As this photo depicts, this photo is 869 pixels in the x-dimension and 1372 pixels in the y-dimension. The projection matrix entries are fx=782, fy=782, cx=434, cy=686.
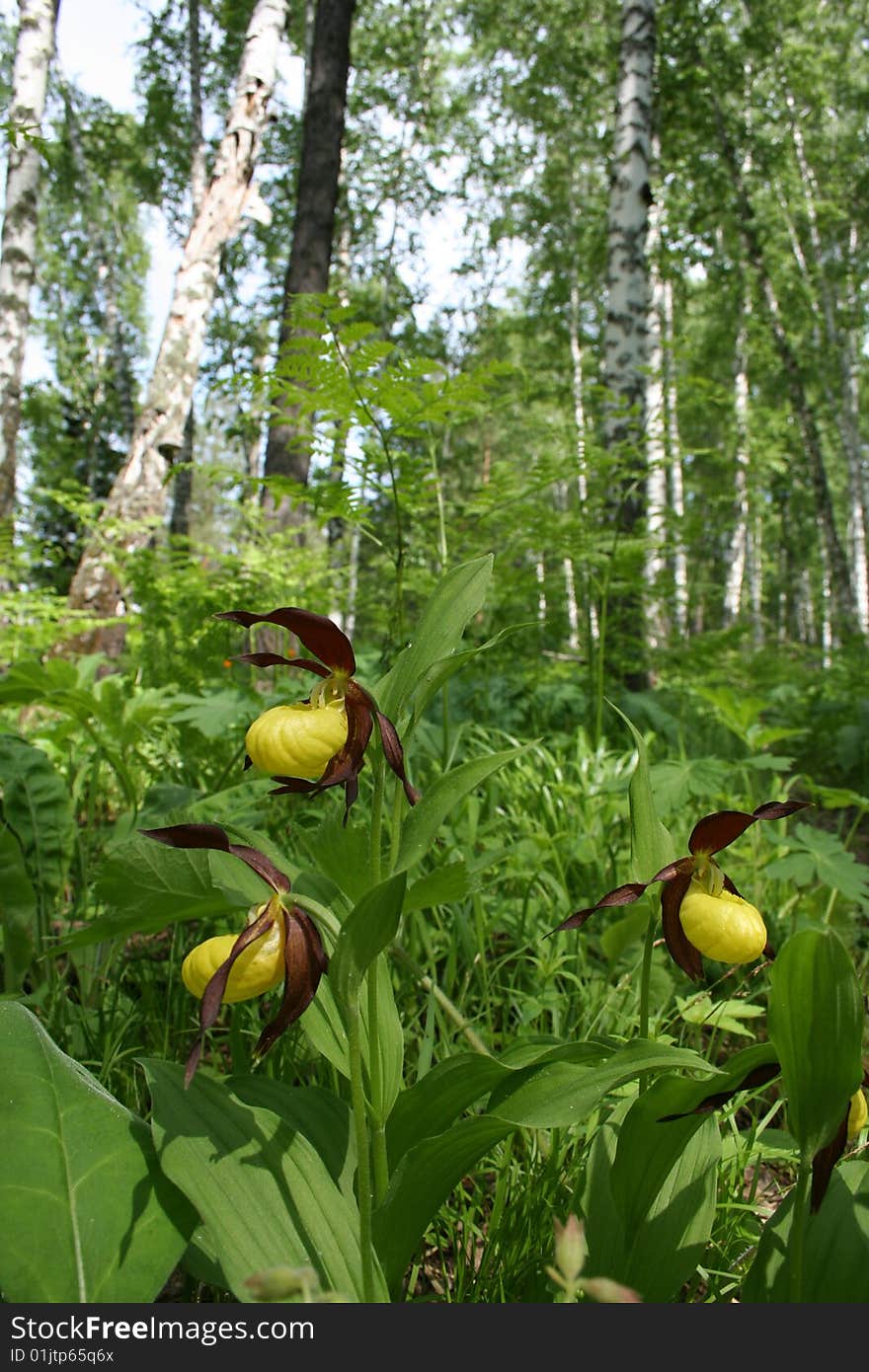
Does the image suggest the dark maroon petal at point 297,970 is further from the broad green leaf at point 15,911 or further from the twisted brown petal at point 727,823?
the broad green leaf at point 15,911

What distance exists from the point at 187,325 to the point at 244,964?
411 centimetres

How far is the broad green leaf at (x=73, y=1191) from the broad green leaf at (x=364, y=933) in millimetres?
302

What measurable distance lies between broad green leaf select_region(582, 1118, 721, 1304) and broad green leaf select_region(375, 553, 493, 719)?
521mm

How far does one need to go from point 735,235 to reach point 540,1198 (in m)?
11.7

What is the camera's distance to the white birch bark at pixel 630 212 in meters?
4.30

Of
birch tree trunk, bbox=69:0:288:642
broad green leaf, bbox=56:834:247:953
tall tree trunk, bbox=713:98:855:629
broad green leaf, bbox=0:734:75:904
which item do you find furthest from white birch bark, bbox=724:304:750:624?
broad green leaf, bbox=56:834:247:953

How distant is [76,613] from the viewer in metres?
3.39

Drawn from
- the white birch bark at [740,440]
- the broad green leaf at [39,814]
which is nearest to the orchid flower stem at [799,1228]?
the broad green leaf at [39,814]

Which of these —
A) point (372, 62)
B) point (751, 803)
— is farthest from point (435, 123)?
point (751, 803)

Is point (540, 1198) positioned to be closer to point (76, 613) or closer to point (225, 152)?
point (76, 613)

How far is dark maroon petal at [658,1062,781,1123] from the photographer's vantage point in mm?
718

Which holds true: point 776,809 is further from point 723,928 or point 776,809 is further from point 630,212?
point 630,212

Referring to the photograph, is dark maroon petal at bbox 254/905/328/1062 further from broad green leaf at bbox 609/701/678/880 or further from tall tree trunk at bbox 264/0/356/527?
tall tree trunk at bbox 264/0/356/527

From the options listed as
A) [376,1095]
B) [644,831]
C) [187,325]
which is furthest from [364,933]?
[187,325]
